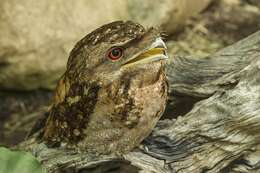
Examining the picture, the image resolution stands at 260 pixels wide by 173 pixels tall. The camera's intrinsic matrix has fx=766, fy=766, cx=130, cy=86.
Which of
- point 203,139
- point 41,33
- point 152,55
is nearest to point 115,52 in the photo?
point 152,55

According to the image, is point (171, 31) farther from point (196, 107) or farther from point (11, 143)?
point (196, 107)

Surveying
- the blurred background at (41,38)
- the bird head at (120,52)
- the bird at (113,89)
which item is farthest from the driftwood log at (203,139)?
the blurred background at (41,38)

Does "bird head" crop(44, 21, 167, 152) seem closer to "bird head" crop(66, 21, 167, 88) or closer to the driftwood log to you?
"bird head" crop(66, 21, 167, 88)

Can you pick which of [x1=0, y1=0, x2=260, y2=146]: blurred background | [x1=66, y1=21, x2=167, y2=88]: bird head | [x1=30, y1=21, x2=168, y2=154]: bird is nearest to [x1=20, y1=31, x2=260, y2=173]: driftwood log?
[x1=30, y1=21, x2=168, y2=154]: bird

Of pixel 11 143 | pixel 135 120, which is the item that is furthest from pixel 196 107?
pixel 11 143

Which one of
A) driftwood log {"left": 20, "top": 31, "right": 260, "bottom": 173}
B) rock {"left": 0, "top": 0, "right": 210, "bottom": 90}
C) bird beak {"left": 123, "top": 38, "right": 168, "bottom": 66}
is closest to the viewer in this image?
bird beak {"left": 123, "top": 38, "right": 168, "bottom": 66}

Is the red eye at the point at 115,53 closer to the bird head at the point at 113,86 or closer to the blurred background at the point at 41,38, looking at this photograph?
the bird head at the point at 113,86
